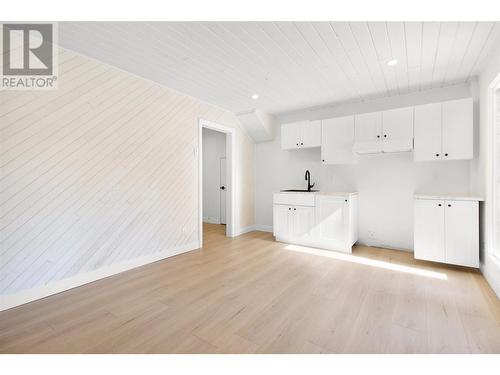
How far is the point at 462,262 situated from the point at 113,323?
3.83 meters

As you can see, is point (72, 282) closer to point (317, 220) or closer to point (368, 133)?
point (317, 220)

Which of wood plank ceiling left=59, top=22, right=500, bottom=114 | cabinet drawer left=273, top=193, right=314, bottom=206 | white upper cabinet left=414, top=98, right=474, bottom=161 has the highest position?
wood plank ceiling left=59, top=22, right=500, bottom=114

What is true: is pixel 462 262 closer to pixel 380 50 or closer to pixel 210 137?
pixel 380 50

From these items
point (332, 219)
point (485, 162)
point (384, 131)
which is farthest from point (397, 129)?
point (332, 219)

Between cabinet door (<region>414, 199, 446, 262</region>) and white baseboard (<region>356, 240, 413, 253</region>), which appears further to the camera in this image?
white baseboard (<region>356, 240, 413, 253</region>)

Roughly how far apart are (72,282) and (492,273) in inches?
175

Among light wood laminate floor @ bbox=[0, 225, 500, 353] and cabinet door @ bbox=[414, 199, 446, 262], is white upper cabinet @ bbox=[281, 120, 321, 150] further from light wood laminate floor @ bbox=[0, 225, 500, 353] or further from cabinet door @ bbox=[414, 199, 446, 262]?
light wood laminate floor @ bbox=[0, 225, 500, 353]

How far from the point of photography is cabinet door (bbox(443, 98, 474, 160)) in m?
3.00

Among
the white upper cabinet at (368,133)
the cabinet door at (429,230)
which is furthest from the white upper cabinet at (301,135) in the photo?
the cabinet door at (429,230)

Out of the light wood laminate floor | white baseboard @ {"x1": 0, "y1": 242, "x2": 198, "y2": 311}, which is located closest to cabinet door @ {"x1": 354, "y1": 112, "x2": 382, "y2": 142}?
the light wood laminate floor

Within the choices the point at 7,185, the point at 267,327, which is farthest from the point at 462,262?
the point at 7,185

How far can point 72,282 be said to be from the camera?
2484mm

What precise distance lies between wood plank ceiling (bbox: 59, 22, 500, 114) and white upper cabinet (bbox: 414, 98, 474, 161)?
444 millimetres

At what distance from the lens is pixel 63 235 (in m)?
2.41
